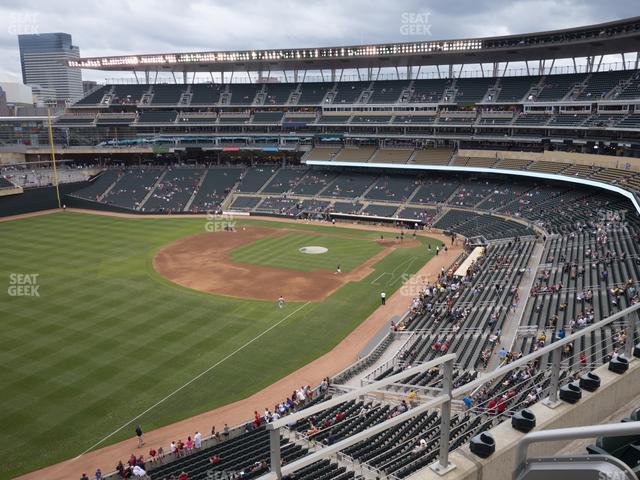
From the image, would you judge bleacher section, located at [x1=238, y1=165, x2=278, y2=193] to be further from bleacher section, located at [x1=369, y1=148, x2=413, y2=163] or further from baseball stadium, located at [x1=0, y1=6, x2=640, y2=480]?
bleacher section, located at [x1=369, y1=148, x2=413, y2=163]

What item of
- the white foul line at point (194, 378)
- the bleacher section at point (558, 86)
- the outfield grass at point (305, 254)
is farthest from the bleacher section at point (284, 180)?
the white foul line at point (194, 378)

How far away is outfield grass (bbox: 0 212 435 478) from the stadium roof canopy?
3886 cm

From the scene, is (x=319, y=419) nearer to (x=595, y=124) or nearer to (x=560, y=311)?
(x=560, y=311)

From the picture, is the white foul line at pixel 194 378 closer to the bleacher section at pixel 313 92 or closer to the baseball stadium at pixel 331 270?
the baseball stadium at pixel 331 270

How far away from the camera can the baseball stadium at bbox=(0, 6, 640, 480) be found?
12.0 m

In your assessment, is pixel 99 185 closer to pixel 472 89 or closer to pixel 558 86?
pixel 472 89

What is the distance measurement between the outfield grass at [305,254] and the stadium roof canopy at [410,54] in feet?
117

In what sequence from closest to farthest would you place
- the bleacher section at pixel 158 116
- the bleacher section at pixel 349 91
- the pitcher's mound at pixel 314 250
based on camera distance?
1. the pitcher's mound at pixel 314 250
2. the bleacher section at pixel 349 91
3. the bleacher section at pixel 158 116

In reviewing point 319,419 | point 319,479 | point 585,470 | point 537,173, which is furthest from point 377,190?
point 585,470

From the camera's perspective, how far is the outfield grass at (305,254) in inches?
1905

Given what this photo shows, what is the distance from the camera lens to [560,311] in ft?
94.0

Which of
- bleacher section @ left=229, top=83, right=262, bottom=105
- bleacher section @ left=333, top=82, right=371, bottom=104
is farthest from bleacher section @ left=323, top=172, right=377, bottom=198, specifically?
bleacher section @ left=229, top=83, right=262, bottom=105

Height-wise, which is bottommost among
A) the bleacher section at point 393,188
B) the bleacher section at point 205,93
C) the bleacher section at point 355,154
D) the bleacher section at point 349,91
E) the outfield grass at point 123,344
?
the outfield grass at point 123,344

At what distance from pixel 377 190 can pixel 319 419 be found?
57596mm
